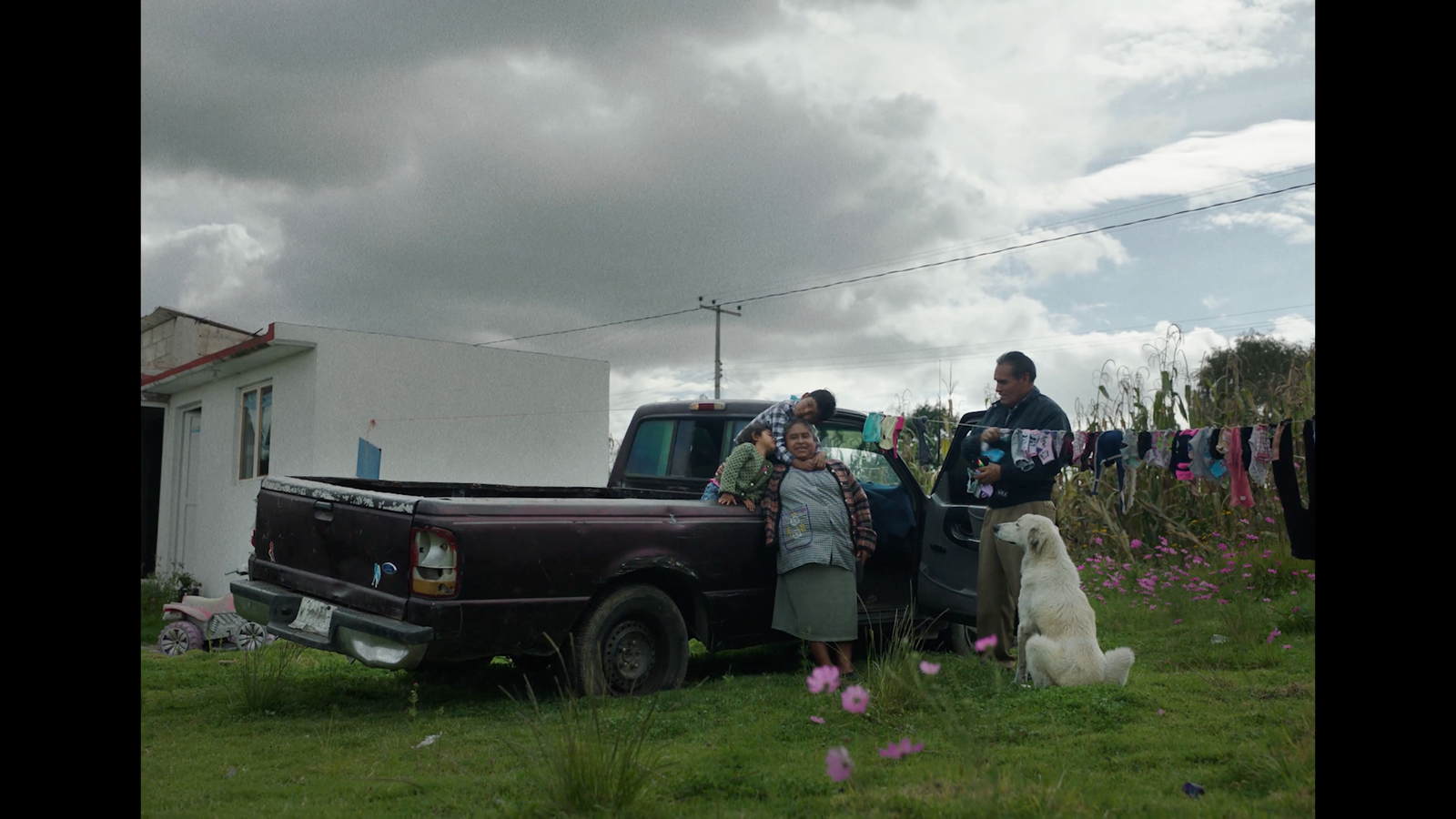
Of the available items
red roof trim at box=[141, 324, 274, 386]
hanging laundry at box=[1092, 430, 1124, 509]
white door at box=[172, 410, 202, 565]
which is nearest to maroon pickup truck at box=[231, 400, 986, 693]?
hanging laundry at box=[1092, 430, 1124, 509]

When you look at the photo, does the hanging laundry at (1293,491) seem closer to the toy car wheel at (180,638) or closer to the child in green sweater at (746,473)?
the child in green sweater at (746,473)

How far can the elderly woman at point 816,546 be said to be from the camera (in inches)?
229

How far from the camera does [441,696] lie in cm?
568

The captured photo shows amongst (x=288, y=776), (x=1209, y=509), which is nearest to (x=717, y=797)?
(x=288, y=776)

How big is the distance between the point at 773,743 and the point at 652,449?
359cm

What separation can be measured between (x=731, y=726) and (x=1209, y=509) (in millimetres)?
8043

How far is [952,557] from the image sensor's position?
649cm

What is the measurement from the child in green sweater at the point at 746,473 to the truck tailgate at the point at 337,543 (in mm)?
1943

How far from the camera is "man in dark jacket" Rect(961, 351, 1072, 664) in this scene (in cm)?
593

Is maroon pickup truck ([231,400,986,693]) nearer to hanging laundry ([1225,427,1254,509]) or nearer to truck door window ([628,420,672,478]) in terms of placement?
truck door window ([628,420,672,478])

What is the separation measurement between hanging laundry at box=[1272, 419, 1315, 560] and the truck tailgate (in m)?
4.53

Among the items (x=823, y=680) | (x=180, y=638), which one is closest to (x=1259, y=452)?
(x=823, y=680)

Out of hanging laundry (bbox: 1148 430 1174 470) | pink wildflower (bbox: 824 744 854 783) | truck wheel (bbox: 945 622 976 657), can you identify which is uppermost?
hanging laundry (bbox: 1148 430 1174 470)
